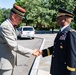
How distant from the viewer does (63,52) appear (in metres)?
4.97

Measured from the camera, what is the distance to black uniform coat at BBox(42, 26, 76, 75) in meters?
4.77

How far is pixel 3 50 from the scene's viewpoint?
493cm

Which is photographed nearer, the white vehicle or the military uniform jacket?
the military uniform jacket

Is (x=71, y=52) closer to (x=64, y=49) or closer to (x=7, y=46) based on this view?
(x=64, y=49)

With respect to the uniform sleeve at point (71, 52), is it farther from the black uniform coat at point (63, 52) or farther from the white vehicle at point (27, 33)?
the white vehicle at point (27, 33)

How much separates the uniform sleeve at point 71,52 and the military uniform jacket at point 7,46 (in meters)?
0.94

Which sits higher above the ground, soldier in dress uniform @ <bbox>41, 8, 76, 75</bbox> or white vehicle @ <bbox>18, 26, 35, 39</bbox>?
soldier in dress uniform @ <bbox>41, 8, 76, 75</bbox>

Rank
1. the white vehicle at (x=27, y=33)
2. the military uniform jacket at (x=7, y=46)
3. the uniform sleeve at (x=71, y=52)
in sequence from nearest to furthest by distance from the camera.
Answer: the uniform sleeve at (x=71, y=52)
the military uniform jacket at (x=7, y=46)
the white vehicle at (x=27, y=33)

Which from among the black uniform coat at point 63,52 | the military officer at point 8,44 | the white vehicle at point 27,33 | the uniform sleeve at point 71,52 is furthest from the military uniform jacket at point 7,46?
the white vehicle at point 27,33

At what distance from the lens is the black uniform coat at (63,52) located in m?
4.77

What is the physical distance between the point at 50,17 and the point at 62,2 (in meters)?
5.95

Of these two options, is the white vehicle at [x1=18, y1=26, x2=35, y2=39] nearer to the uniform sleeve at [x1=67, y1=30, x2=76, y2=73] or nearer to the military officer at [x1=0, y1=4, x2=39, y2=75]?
the military officer at [x1=0, y1=4, x2=39, y2=75]

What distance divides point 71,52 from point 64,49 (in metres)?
0.23

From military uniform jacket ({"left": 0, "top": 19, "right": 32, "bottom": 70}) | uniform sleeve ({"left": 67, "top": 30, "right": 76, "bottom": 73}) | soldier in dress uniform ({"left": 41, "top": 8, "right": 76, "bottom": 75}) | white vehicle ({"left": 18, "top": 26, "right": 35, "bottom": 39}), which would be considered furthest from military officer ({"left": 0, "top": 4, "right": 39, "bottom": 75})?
white vehicle ({"left": 18, "top": 26, "right": 35, "bottom": 39})
